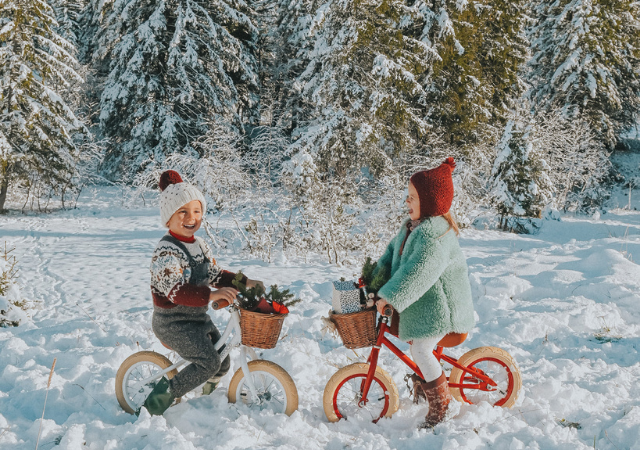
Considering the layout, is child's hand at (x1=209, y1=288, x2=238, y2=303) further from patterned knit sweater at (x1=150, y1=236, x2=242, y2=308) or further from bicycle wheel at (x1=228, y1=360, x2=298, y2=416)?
bicycle wheel at (x1=228, y1=360, x2=298, y2=416)

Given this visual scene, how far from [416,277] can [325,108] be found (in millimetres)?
10851

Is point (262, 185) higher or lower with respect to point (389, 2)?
lower

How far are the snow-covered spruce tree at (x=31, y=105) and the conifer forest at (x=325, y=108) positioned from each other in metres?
0.05

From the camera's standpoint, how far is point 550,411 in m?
3.23

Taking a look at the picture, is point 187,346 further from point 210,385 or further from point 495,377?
point 495,377

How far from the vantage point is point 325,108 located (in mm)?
13000

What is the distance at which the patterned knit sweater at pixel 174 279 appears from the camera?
→ 2880 mm

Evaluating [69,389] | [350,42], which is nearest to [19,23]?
[350,42]

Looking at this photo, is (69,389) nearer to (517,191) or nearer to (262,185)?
(262,185)

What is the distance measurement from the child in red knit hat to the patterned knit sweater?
45.5 inches

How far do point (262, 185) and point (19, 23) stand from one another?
10.5 m

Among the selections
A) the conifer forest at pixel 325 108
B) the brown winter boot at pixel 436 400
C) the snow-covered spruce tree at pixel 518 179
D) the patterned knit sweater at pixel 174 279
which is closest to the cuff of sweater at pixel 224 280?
the patterned knit sweater at pixel 174 279

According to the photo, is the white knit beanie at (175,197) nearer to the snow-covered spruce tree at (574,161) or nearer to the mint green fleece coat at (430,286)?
the mint green fleece coat at (430,286)

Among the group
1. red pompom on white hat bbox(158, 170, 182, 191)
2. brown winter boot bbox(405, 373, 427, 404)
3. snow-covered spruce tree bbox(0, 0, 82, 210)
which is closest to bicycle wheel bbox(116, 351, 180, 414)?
red pompom on white hat bbox(158, 170, 182, 191)
